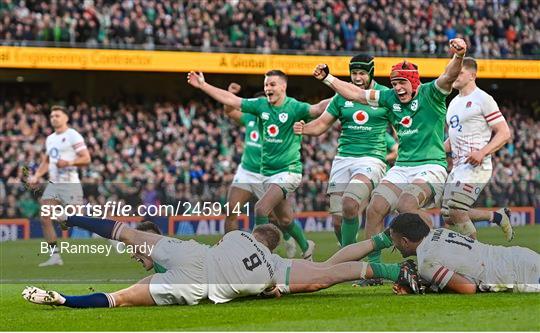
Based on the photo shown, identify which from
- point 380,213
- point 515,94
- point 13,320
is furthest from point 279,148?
point 515,94

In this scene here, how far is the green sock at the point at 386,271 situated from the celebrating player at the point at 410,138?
1.22 m

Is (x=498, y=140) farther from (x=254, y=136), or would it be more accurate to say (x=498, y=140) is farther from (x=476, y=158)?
(x=254, y=136)

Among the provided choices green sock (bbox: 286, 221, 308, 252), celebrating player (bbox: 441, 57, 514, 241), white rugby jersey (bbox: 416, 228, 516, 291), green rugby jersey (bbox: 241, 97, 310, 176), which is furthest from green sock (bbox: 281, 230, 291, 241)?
white rugby jersey (bbox: 416, 228, 516, 291)

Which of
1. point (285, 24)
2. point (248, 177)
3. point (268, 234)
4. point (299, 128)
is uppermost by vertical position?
point (285, 24)

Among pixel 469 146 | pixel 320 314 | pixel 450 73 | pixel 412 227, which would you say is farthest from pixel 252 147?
pixel 320 314

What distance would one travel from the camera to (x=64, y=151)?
1750 centimetres

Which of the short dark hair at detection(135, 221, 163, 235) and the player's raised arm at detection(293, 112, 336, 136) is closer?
the short dark hair at detection(135, 221, 163, 235)

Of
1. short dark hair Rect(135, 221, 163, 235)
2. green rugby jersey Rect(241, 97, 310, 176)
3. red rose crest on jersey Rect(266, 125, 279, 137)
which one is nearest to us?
short dark hair Rect(135, 221, 163, 235)

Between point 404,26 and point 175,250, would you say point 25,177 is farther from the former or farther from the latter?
point 404,26

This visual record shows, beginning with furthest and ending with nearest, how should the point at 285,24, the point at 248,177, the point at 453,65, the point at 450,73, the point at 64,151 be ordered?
1. the point at 285,24
2. the point at 64,151
3. the point at 248,177
4. the point at 450,73
5. the point at 453,65

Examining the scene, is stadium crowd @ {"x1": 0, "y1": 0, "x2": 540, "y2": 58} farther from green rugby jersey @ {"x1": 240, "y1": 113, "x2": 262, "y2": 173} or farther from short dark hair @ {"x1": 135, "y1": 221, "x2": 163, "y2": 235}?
short dark hair @ {"x1": 135, "y1": 221, "x2": 163, "y2": 235}

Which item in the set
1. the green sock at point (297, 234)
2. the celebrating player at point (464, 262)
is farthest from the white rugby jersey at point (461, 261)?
the green sock at point (297, 234)

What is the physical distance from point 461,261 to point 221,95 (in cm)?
429

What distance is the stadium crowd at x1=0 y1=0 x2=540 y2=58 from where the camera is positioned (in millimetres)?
33094
